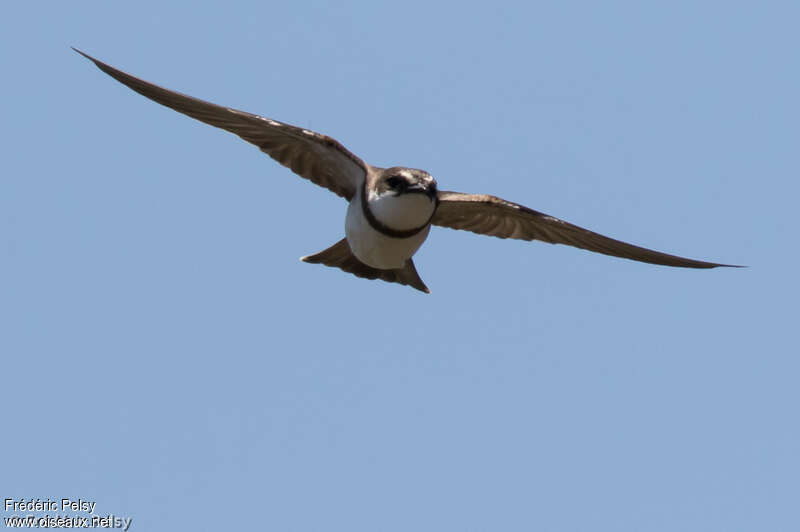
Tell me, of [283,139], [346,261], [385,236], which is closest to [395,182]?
[385,236]

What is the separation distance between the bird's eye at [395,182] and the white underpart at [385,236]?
0.34ft

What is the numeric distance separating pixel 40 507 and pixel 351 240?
4.20 m

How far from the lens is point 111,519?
14.4 m

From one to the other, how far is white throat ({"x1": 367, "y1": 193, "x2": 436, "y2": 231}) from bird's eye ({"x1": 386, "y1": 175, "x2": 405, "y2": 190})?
9 centimetres

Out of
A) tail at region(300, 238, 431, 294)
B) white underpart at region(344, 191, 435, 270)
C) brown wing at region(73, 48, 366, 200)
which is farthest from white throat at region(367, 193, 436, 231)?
tail at region(300, 238, 431, 294)

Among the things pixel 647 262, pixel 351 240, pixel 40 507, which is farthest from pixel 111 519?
pixel 647 262

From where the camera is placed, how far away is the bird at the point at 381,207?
14680 mm

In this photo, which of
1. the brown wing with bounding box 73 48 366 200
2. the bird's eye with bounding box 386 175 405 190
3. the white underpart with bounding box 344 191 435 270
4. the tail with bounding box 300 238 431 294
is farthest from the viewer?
the tail with bounding box 300 238 431 294

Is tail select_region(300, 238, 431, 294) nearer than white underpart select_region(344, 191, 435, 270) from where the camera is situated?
No

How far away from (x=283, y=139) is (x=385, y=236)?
161 centimetres

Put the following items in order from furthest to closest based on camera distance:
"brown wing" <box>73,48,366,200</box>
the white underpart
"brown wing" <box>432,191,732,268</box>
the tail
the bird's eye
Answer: the tail → "brown wing" <box>432,191,732,268</box> → "brown wing" <box>73,48,366,200</box> → the white underpart → the bird's eye

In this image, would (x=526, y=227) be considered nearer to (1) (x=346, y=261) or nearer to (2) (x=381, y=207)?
(1) (x=346, y=261)

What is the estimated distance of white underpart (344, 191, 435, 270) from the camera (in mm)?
14664

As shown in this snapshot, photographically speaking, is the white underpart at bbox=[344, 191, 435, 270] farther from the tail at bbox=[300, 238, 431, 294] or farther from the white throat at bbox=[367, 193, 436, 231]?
the tail at bbox=[300, 238, 431, 294]
